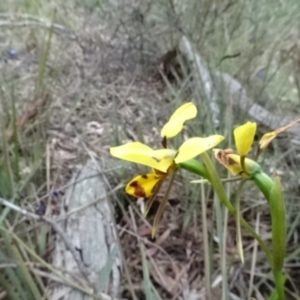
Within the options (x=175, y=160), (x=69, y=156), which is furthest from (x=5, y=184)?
(x=175, y=160)

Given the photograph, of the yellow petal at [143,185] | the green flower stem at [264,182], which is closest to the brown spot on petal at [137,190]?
the yellow petal at [143,185]

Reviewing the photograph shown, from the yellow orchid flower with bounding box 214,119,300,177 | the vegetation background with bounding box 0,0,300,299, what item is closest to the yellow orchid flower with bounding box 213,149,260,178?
the yellow orchid flower with bounding box 214,119,300,177

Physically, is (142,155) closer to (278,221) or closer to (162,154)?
(162,154)

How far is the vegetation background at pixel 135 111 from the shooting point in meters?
1.20

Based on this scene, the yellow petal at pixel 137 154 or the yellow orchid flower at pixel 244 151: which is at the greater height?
the yellow petal at pixel 137 154

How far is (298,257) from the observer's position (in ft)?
4.02

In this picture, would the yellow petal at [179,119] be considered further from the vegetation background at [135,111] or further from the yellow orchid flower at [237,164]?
the vegetation background at [135,111]

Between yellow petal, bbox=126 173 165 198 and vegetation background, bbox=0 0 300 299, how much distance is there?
34 centimetres

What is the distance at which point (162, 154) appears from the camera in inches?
18.4

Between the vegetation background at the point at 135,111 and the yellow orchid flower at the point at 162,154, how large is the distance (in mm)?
341

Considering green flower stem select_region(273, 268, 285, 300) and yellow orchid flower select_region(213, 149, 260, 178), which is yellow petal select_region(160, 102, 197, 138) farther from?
green flower stem select_region(273, 268, 285, 300)

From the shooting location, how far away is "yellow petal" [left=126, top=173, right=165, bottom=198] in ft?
1.60

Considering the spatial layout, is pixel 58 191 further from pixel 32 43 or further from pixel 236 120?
pixel 32 43

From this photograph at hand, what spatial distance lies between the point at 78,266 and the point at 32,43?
156cm
